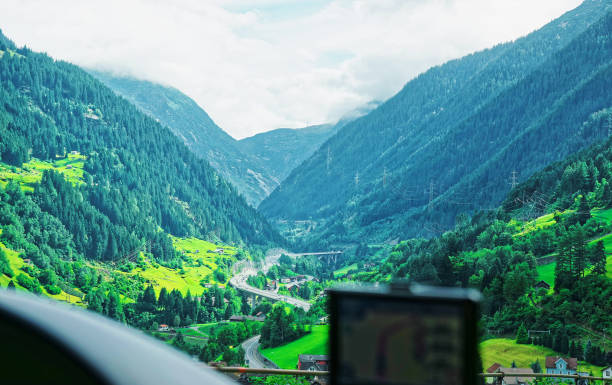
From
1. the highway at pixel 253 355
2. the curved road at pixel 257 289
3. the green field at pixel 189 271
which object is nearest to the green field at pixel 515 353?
the highway at pixel 253 355

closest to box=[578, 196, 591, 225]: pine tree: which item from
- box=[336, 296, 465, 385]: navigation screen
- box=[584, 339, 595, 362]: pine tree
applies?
box=[584, 339, 595, 362]: pine tree

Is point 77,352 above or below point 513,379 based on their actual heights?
above

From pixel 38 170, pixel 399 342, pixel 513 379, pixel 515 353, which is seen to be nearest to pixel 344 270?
pixel 38 170

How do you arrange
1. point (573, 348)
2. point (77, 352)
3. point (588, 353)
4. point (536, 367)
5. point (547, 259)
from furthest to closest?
point (547, 259), point (573, 348), point (588, 353), point (536, 367), point (77, 352)

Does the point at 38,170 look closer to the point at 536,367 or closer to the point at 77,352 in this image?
the point at 536,367

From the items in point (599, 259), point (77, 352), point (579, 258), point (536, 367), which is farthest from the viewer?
point (599, 259)

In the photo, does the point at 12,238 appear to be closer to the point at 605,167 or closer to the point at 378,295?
the point at 605,167

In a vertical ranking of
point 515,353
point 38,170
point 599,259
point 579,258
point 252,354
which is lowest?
point 252,354
